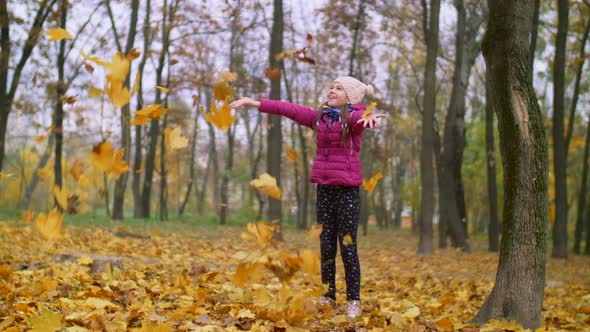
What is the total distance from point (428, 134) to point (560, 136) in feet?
11.2

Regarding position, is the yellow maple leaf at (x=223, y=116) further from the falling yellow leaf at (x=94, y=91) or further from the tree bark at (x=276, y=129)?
the tree bark at (x=276, y=129)

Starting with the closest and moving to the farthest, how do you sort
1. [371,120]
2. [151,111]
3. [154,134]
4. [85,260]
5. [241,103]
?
[371,120]
[241,103]
[151,111]
[85,260]
[154,134]

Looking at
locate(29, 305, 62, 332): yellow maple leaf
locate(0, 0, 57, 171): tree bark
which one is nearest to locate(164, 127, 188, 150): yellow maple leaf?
locate(29, 305, 62, 332): yellow maple leaf

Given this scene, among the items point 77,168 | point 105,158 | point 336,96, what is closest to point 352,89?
point 336,96

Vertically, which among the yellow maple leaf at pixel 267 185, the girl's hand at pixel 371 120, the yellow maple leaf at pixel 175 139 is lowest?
the yellow maple leaf at pixel 267 185

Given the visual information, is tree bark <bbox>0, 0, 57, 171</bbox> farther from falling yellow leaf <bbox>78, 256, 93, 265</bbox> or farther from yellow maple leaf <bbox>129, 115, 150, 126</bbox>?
yellow maple leaf <bbox>129, 115, 150, 126</bbox>

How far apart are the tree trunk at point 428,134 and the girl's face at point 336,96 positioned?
28.5 ft

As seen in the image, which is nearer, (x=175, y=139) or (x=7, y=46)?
(x=175, y=139)

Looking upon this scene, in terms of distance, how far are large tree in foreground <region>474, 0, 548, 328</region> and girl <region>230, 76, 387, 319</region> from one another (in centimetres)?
102

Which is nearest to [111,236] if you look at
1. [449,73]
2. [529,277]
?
[529,277]

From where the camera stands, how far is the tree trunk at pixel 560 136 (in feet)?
42.0

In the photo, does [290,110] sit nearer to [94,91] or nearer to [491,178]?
[94,91]

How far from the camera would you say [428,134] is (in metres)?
12.5

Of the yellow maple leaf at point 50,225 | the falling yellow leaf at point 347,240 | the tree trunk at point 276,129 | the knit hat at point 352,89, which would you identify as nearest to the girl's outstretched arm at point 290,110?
the knit hat at point 352,89
